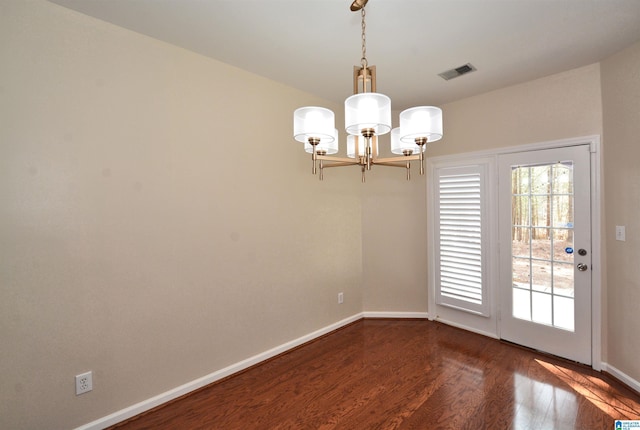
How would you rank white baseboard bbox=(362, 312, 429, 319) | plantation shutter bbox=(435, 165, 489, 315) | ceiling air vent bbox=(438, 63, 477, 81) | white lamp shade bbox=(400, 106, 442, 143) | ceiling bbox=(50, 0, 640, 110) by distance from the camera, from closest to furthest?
white lamp shade bbox=(400, 106, 442, 143) → ceiling bbox=(50, 0, 640, 110) → ceiling air vent bbox=(438, 63, 477, 81) → plantation shutter bbox=(435, 165, 489, 315) → white baseboard bbox=(362, 312, 429, 319)

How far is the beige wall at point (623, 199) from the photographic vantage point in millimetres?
2260

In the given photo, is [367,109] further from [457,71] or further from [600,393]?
[600,393]

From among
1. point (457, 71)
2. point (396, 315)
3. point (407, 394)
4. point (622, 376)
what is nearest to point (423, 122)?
point (457, 71)

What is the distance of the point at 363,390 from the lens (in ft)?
7.59

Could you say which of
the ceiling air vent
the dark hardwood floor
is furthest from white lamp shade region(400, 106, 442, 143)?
the dark hardwood floor

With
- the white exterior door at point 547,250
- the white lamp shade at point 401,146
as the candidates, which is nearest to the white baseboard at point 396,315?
the white exterior door at point 547,250

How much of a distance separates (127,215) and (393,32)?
226cm

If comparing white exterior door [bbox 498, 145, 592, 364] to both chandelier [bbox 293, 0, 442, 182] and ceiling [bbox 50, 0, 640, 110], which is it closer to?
ceiling [bbox 50, 0, 640, 110]

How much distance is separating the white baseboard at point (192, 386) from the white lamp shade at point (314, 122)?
Result: 6.92 feet

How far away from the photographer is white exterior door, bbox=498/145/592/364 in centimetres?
264

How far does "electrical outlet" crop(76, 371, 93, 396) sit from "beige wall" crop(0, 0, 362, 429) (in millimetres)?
32

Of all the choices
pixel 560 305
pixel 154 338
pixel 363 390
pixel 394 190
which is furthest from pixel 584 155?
pixel 154 338

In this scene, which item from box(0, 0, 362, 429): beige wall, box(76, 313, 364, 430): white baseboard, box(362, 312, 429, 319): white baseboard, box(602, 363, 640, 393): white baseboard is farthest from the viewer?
box(362, 312, 429, 319): white baseboard

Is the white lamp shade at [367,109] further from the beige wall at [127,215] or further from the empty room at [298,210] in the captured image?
the beige wall at [127,215]
